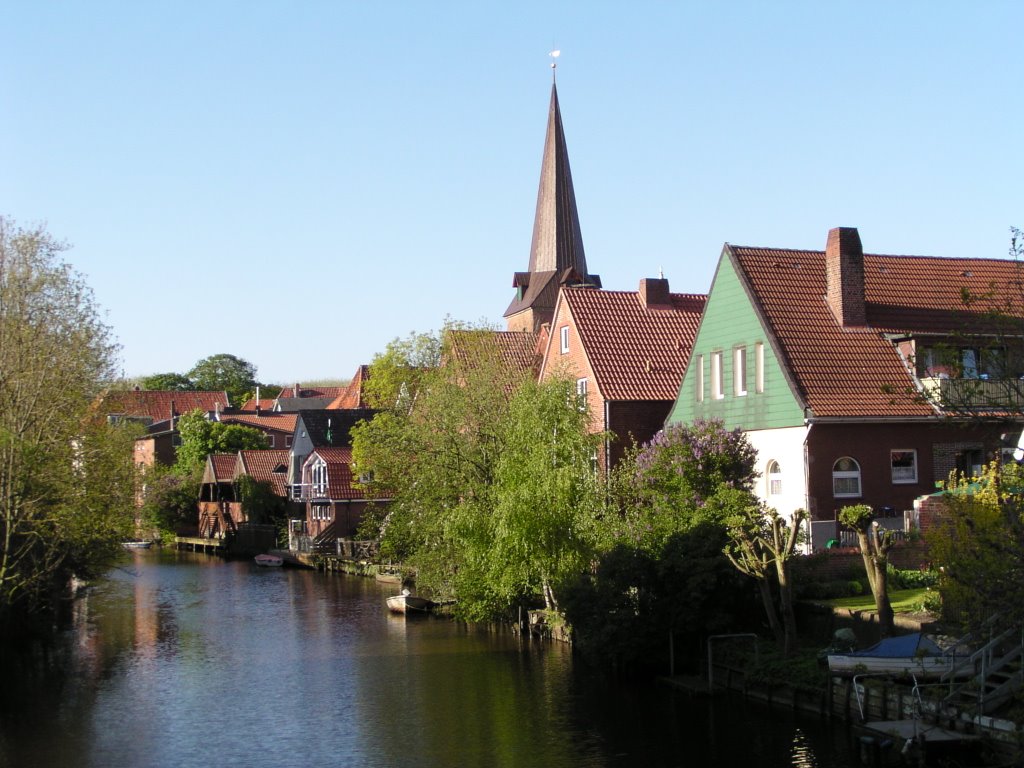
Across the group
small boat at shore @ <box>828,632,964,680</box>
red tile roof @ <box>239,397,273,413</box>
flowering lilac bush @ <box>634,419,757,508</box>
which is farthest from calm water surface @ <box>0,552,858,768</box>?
red tile roof @ <box>239,397,273,413</box>

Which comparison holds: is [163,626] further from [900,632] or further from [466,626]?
[900,632]

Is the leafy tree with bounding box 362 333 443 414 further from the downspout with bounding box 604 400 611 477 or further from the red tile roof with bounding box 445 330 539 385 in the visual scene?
the downspout with bounding box 604 400 611 477

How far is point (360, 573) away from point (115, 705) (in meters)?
32.4

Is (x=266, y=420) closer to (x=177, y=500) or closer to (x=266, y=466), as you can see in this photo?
(x=177, y=500)

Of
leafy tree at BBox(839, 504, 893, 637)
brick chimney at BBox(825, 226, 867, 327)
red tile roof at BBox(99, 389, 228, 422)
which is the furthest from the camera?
red tile roof at BBox(99, 389, 228, 422)

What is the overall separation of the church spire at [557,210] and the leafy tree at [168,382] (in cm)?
8661

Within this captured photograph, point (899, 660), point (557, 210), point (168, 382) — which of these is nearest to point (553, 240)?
point (557, 210)

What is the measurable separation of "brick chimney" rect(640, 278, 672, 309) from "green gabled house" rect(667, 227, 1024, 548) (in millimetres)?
7237

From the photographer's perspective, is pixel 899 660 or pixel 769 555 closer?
pixel 899 660

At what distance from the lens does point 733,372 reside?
38531mm

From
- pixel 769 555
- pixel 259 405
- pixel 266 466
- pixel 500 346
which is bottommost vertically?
pixel 769 555

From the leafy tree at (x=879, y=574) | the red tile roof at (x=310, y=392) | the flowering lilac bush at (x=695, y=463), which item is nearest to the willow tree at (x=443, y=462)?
the flowering lilac bush at (x=695, y=463)

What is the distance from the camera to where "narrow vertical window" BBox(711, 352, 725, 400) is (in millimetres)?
39141

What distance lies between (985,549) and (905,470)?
48.3 feet
